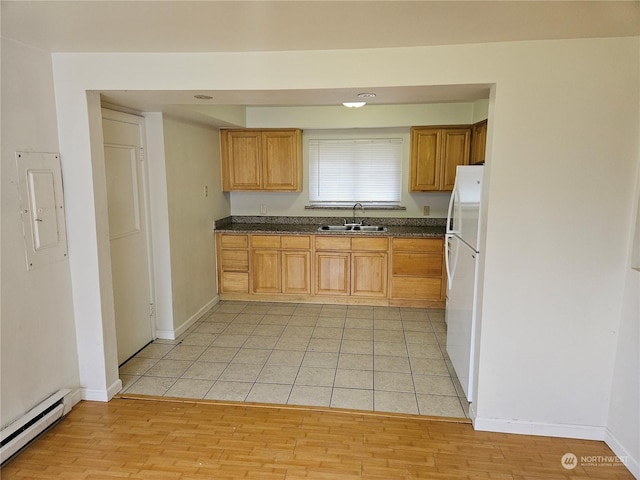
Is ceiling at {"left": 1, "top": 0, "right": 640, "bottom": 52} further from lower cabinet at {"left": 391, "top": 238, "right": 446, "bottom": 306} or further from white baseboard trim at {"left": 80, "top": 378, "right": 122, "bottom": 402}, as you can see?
lower cabinet at {"left": 391, "top": 238, "right": 446, "bottom": 306}

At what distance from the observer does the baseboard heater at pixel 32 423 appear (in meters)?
2.10

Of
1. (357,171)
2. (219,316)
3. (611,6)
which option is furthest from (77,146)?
(357,171)

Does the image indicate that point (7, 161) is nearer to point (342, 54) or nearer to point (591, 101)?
point (342, 54)

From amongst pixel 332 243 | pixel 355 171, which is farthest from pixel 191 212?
pixel 355 171

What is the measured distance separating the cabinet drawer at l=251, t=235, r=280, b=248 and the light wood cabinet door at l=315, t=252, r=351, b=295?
0.49 m

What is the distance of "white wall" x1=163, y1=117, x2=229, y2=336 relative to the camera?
3.69 m

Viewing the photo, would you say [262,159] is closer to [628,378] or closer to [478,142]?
[478,142]

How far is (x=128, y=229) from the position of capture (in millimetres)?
3277

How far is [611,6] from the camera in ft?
5.41

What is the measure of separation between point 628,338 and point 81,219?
126 inches

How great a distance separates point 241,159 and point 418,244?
Result: 229 cm

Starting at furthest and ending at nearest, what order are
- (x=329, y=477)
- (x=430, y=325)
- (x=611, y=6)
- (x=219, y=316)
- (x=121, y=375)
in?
(x=219, y=316)
(x=430, y=325)
(x=121, y=375)
(x=329, y=477)
(x=611, y=6)

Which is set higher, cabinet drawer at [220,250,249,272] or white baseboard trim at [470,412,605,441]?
cabinet drawer at [220,250,249,272]

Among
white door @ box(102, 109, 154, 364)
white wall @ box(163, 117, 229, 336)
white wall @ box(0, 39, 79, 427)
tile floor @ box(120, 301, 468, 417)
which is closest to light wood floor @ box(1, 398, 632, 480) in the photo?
tile floor @ box(120, 301, 468, 417)
